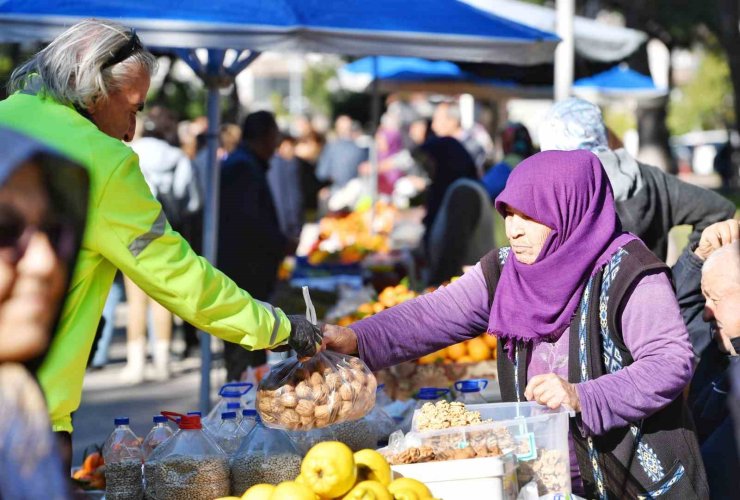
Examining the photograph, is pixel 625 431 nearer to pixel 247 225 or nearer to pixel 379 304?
pixel 379 304

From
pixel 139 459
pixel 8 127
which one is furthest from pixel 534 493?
pixel 8 127

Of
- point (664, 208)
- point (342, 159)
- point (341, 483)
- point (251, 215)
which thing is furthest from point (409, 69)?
point (341, 483)

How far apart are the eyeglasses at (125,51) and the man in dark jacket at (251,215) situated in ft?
15.0

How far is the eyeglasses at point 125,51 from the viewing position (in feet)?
8.46

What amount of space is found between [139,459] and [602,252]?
148 cm

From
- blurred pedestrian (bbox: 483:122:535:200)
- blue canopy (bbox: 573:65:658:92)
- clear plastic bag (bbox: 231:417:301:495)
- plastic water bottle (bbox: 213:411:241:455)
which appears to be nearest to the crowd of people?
clear plastic bag (bbox: 231:417:301:495)

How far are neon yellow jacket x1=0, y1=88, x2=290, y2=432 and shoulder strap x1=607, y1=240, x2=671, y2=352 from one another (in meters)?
1.06

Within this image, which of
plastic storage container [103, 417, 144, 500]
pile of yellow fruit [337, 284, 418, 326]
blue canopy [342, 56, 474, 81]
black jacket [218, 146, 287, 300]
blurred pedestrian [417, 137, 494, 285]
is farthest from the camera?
blue canopy [342, 56, 474, 81]

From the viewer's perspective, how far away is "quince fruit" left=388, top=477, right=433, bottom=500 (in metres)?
2.56

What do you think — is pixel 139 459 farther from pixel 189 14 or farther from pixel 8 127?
pixel 189 14

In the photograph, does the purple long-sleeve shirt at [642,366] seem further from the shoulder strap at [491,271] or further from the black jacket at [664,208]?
the black jacket at [664,208]

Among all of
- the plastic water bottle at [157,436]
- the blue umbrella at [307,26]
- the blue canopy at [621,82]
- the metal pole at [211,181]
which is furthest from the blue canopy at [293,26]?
the blue canopy at [621,82]

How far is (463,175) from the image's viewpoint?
795cm

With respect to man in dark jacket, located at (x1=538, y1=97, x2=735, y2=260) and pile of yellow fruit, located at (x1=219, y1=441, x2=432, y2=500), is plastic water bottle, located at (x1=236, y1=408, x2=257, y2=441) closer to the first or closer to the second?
pile of yellow fruit, located at (x1=219, y1=441, x2=432, y2=500)
